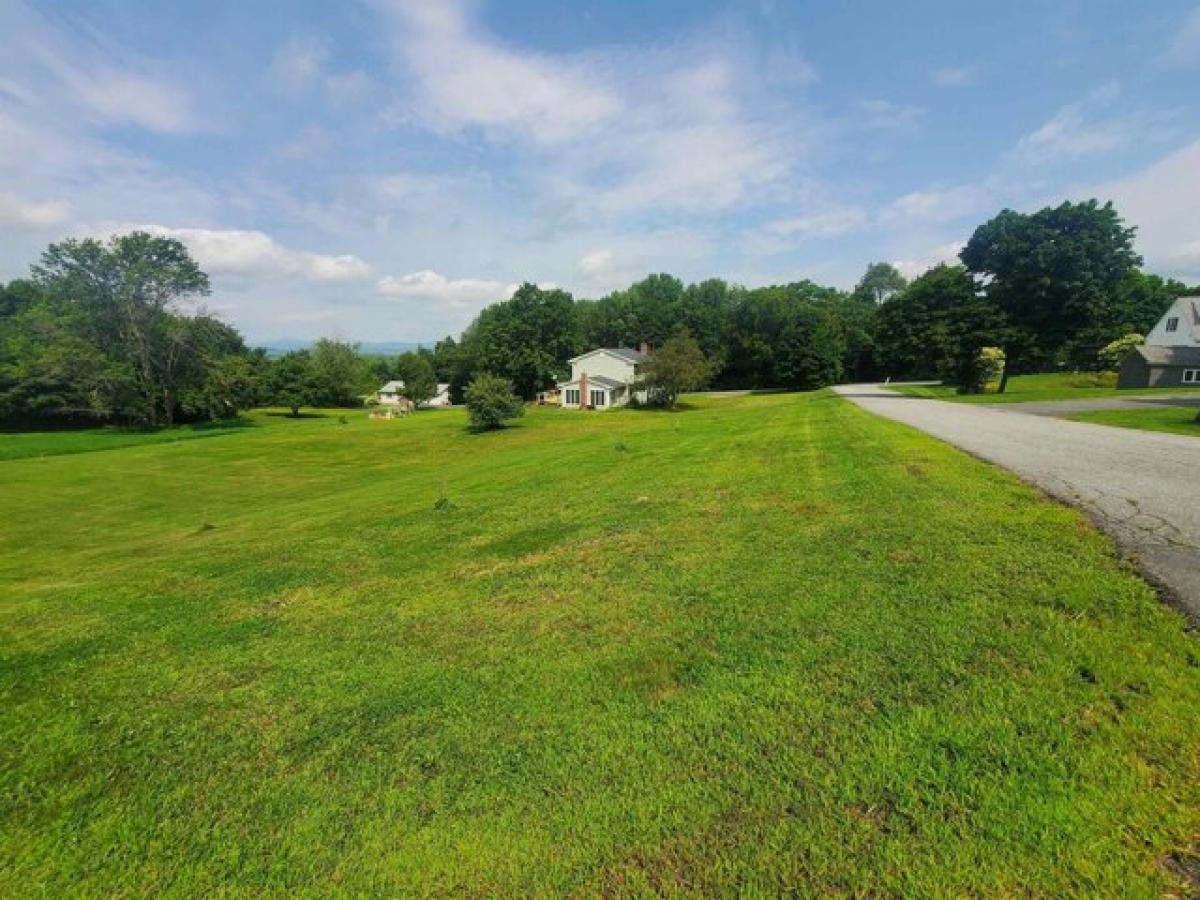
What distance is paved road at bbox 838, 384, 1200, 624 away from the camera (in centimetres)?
453

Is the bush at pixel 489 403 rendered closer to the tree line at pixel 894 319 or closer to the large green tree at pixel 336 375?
the tree line at pixel 894 319

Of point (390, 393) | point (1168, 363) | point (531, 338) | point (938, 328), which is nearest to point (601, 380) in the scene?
point (531, 338)

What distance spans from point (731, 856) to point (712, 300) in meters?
92.0

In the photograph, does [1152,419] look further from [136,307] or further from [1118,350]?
[136,307]

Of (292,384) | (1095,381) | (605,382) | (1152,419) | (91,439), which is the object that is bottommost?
(91,439)

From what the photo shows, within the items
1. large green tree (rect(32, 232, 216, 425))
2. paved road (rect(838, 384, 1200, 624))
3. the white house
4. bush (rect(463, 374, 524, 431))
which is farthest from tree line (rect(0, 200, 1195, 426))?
paved road (rect(838, 384, 1200, 624))

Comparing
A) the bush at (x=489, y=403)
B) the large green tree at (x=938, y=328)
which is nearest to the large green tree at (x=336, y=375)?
the bush at (x=489, y=403)

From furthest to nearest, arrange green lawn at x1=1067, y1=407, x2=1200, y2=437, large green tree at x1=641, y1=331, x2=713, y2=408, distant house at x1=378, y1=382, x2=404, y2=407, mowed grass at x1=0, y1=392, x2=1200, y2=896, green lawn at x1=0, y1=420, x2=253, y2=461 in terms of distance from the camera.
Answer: distant house at x1=378, y1=382, x2=404, y2=407, large green tree at x1=641, y1=331, x2=713, y2=408, green lawn at x1=0, y1=420, x2=253, y2=461, green lawn at x1=1067, y1=407, x2=1200, y2=437, mowed grass at x1=0, y1=392, x2=1200, y2=896

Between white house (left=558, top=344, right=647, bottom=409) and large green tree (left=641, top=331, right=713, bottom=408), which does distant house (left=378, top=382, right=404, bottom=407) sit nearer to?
white house (left=558, top=344, right=647, bottom=409)

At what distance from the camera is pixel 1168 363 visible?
37.9 m

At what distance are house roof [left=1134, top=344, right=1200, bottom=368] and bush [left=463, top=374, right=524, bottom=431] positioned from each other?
1881 inches

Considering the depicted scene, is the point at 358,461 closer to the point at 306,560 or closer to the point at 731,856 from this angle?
the point at 306,560

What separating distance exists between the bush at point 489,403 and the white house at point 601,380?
55.1 ft

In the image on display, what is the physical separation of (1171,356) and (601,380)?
4560cm
